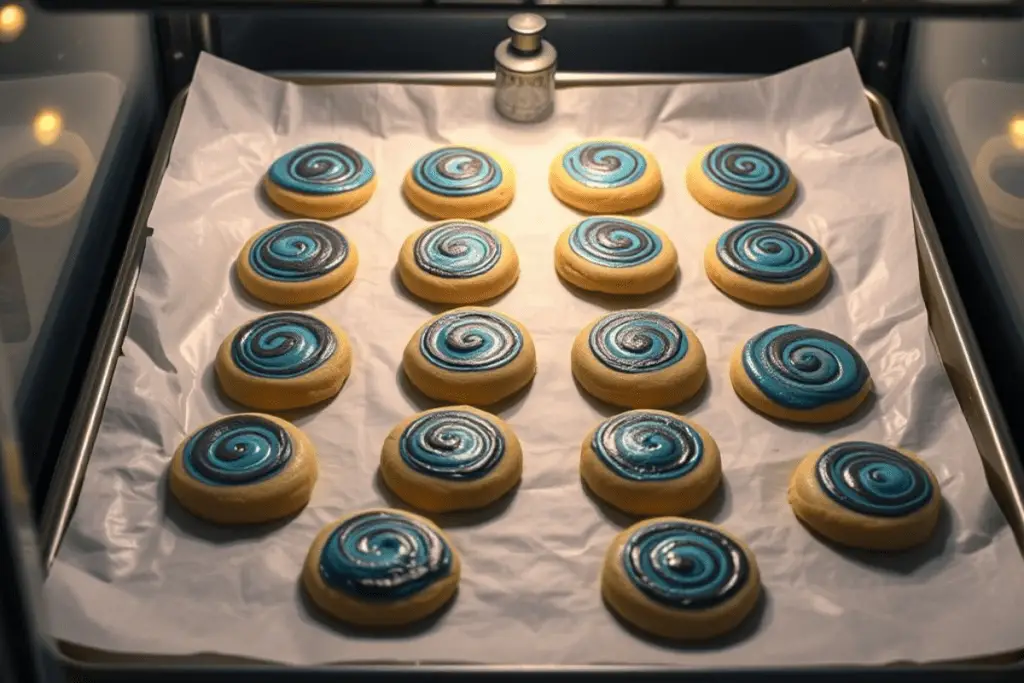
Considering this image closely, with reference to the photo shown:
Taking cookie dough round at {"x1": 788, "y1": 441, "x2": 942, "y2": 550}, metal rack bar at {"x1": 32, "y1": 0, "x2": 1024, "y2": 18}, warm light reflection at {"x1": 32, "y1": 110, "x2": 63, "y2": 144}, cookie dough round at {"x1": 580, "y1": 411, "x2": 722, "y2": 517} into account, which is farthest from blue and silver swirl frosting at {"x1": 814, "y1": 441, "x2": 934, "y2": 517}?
warm light reflection at {"x1": 32, "y1": 110, "x2": 63, "y2": 144}

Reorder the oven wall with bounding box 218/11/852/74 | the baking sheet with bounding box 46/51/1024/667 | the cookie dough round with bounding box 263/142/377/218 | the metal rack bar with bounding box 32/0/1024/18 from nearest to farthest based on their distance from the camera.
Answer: the metal rack bar with bounding box 32/0/1024/18, the baking sheet with bounding box 46/51/1024/667, the cookie dough round with bounding box 263/142/377/218, the oven wall with bounding box 218/11/852/74

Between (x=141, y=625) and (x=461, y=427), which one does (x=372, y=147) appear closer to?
(x=461, y=427)

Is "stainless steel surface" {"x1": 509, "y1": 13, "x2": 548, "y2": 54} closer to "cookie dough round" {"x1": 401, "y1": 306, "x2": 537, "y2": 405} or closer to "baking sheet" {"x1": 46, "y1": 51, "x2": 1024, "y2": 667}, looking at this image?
"baking sheet" {"x1": 46, "y1": 51, "x2": 1024, "y2": 667}

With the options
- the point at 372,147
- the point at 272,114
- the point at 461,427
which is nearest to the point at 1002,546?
the point at 461,427

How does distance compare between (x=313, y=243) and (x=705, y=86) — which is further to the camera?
(x=705, y=86)

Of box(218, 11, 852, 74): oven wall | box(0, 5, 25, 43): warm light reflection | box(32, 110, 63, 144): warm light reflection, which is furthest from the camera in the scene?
box(218, 11, 852, 74): oven wall

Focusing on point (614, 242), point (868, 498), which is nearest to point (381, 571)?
point (868, 498)

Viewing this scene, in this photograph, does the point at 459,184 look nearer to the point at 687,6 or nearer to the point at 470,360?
the point at 470,360
